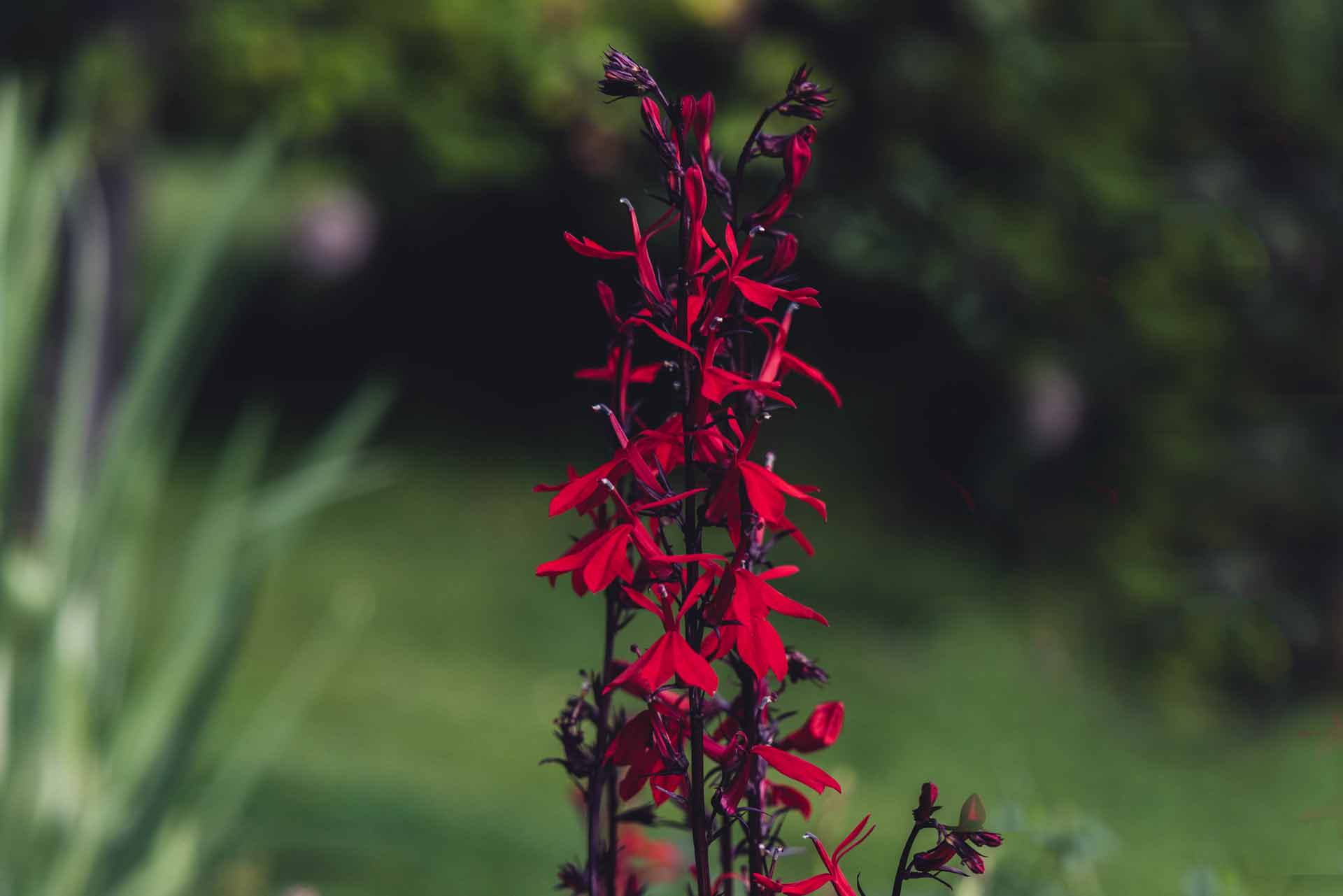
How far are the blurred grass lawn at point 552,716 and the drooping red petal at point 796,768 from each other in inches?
89.6

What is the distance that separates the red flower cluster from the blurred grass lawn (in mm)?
2202

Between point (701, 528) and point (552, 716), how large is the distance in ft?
A: 12.6

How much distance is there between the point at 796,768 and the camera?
2.25ft

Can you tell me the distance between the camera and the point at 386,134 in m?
7.67

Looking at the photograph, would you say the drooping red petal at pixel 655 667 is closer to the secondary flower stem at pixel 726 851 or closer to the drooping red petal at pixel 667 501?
the drooping red petal at pixel 667 501

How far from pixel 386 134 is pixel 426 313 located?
298 cm

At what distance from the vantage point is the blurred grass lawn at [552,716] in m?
4.53

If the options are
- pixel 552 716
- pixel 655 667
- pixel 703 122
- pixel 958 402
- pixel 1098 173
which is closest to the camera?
pixel 655 667

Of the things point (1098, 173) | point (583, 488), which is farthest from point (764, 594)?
point (1098, 173)

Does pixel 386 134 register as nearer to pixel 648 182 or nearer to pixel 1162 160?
pixel 648 182

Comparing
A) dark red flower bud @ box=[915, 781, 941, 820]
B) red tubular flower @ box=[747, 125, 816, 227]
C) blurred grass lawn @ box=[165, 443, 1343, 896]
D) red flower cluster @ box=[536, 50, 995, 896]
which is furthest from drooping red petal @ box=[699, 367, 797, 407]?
blurred grass lawn @ box=[165, 443, 1343, 896]

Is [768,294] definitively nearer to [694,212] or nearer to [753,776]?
[694,212]

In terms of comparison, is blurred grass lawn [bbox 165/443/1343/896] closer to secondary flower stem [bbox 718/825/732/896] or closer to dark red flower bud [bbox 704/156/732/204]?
secondary flower stem [bbox 718/825/732/896]

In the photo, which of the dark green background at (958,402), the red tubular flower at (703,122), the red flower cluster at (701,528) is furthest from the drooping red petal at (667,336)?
the dark green background at (958,402)
